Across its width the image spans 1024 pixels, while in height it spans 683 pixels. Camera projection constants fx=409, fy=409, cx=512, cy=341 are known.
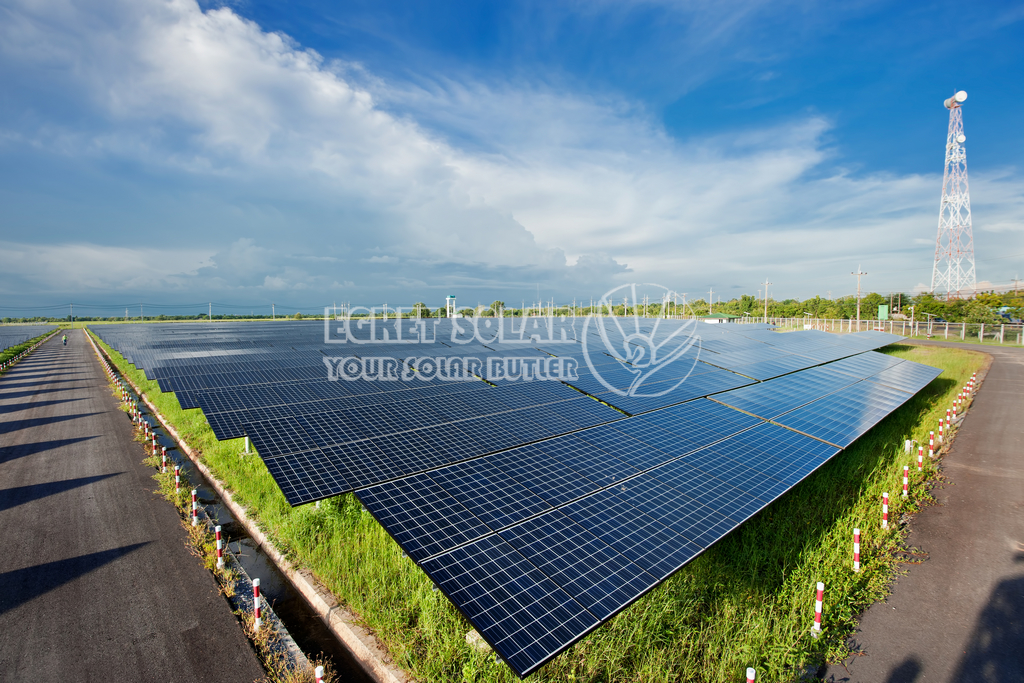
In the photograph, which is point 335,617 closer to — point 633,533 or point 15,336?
point 633,533

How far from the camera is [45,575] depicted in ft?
23.1

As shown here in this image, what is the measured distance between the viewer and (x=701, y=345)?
2019cm

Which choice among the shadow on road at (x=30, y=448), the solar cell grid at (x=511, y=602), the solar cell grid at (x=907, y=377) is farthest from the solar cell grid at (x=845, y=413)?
the shadow on road at (x=30, y=448)

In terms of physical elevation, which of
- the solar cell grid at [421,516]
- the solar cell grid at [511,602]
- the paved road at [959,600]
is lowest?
the paved road at [959,600]

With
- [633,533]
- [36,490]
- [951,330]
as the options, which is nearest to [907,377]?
[633,533]

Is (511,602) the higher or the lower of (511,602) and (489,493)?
the lower

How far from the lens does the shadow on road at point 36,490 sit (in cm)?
977

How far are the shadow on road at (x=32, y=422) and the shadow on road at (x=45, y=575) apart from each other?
1337cm

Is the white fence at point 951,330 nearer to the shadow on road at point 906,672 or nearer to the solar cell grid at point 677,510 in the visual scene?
the shadow on road at point 906,672

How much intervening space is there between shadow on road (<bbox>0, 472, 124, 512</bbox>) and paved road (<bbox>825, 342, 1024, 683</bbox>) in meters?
16.3

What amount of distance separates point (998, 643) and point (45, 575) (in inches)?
584

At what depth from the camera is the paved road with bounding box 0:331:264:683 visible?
5.33 meters

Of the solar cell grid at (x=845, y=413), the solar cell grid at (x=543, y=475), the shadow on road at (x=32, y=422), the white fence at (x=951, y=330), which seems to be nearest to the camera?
the solar cell grid at (x=543, y=475)

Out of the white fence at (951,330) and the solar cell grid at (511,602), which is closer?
the solar cell grid at (511,602)
